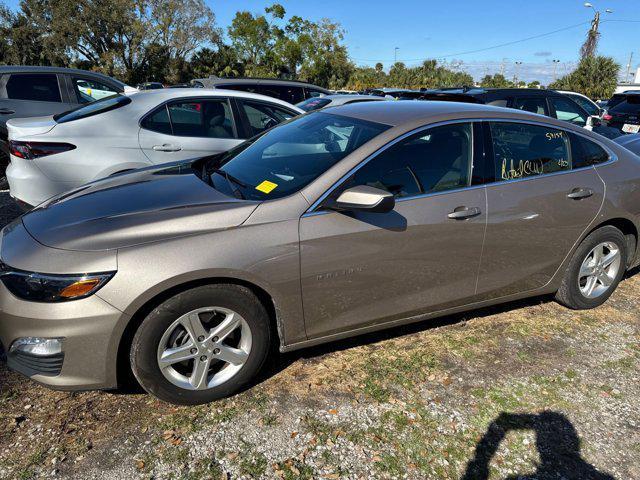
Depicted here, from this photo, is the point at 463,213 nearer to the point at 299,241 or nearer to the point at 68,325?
the point at 299,241

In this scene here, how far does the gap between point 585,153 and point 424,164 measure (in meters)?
1.54

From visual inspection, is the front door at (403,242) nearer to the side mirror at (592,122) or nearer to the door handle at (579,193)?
the door handle at (579,193)

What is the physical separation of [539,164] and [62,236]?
124 inches

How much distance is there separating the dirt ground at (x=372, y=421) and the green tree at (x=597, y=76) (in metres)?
35.2

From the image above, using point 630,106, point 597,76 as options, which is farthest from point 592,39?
point 630,106

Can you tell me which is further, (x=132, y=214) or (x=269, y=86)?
(x=269, y=86)

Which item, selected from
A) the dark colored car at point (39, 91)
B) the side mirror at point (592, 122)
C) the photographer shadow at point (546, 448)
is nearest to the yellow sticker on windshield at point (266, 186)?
the photographer shadow at point (546, 448)

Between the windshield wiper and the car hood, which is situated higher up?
the windshield wiper

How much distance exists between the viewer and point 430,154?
3184mm

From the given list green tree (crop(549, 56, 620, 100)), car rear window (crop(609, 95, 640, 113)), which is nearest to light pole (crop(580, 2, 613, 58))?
green tree (crop(549, 56, 620, 100))

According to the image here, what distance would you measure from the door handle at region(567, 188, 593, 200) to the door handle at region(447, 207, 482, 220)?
0.91 meters

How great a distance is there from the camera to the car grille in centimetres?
242

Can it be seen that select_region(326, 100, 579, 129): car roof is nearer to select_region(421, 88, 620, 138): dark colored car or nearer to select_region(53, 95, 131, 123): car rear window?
select_region(53, 95, 131, 123): car rear window

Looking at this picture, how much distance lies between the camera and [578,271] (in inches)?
154
